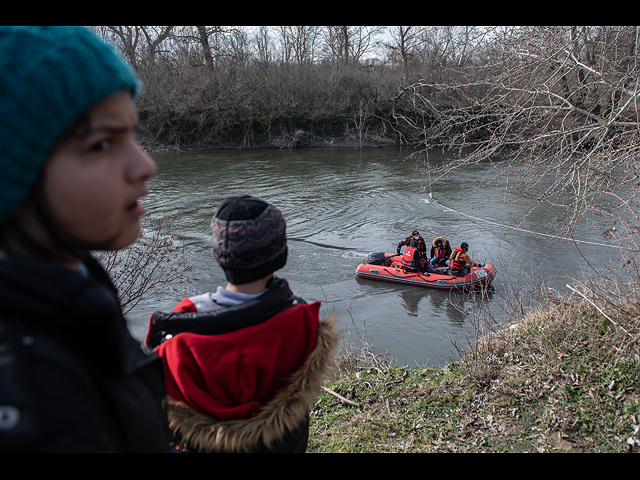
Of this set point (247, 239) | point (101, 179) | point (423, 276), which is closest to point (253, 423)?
point (247, 239)

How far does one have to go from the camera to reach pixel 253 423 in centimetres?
162

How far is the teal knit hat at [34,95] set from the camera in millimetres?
709

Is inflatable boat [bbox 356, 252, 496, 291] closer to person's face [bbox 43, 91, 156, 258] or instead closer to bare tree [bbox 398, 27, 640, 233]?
bare tree [bbox 398, 27, 640, 233]

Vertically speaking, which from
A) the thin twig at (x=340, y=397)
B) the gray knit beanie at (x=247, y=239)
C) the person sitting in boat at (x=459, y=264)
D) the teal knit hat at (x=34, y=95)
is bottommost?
the person sitting in boat at (x=459, y=264)

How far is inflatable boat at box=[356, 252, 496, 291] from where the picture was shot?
10.4 metres

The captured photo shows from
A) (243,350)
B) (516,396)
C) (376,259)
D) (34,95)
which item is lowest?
(376,259)

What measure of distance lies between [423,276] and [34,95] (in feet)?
35.4

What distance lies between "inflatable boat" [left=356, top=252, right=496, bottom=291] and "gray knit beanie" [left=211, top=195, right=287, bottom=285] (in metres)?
9.04

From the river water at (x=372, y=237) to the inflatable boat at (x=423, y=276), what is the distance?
215mm

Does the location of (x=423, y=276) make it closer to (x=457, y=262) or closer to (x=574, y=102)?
(x=457, y=262)

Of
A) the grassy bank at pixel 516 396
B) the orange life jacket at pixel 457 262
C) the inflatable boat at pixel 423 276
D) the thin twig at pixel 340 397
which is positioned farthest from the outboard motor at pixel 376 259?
the thin twig at pixel 340 397

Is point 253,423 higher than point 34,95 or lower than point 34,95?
lower

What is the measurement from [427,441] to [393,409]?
57 centimetres

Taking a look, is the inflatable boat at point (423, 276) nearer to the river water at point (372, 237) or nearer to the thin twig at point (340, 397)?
the river water at point (372, 237)
